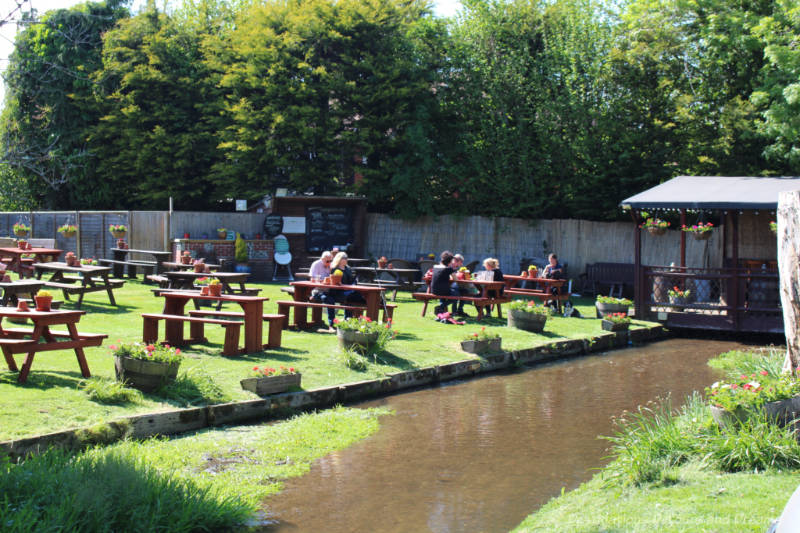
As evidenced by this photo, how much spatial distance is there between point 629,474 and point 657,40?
64.2ft

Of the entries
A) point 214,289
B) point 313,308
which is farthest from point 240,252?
point 214,289

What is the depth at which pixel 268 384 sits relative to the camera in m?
9.09

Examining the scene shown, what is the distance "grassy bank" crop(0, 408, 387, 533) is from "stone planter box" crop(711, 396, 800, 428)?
11.7ft

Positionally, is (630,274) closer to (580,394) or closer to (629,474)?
(580,394)

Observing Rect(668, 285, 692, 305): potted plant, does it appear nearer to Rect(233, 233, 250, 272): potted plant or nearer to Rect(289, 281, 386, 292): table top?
Rect(289, 281, 386, 292): table top

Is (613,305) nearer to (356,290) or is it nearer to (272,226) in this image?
(356,290)

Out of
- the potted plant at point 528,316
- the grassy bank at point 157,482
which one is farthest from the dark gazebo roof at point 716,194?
the grassy bank at point 157,482

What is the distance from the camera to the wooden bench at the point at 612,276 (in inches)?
853

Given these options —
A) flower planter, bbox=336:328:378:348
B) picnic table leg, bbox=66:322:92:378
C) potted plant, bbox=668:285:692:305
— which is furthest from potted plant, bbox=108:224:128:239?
potted plant, bbox=668:285:692:305

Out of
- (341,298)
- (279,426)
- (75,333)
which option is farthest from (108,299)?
(279,426)

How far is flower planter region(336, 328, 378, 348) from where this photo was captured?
11281 millimetres

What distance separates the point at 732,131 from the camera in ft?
71.1

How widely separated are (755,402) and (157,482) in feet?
15.6

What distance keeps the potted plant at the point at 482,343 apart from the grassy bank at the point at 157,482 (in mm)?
4720
